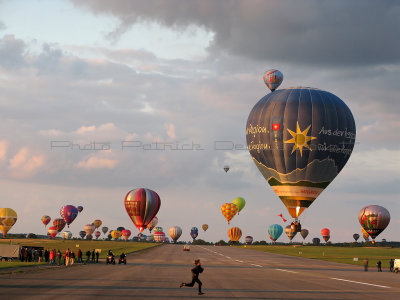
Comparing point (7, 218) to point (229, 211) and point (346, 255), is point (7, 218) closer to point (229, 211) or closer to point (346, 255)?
point (229, 211)

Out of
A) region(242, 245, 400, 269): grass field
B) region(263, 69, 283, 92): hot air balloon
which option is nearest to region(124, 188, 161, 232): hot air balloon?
region(242, 245, 400, 269): grass field

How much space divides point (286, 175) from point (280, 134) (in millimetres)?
5493

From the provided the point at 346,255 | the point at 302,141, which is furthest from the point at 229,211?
the point at 302,141

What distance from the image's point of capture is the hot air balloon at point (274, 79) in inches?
4003

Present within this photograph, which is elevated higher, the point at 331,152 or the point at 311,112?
the point at 311,112

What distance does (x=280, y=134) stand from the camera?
79125mm

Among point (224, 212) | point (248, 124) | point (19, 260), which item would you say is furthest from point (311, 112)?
point (224, 212)

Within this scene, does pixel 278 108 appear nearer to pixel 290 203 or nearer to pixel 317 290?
pixel 290 203

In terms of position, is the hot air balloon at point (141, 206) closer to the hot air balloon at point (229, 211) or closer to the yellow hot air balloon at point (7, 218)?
the yellow hot air balloon at point (7, 218)

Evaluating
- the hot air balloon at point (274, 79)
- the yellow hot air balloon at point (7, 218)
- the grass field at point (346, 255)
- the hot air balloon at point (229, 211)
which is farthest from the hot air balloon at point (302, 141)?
the hot air balloon at point (229, 211)

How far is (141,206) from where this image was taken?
463 feet

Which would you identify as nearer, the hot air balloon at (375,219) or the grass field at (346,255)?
the grass field at (346,255)

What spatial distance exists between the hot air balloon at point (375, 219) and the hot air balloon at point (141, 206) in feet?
185

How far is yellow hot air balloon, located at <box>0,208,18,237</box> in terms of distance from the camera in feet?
536
